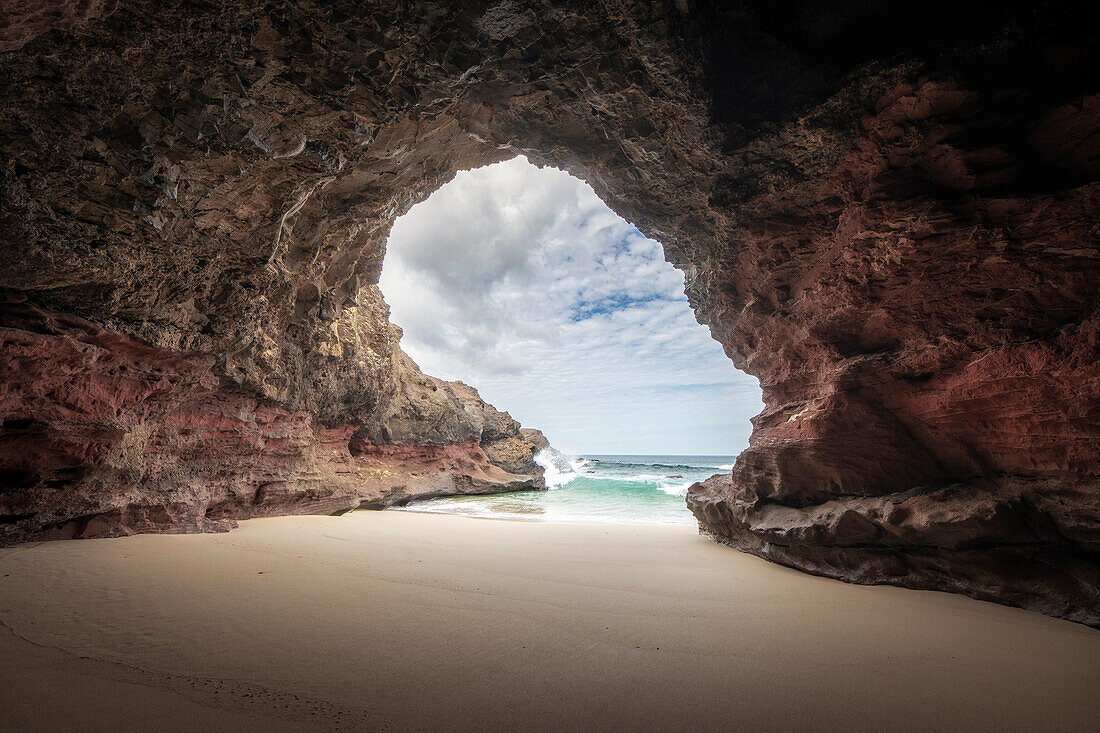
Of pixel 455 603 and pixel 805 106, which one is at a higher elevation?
pixel 805 106

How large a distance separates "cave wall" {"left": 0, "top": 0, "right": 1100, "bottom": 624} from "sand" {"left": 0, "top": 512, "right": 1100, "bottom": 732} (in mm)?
1273

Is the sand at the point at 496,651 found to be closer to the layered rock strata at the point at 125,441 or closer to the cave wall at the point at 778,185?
the layered rock strata at the point at 125,441

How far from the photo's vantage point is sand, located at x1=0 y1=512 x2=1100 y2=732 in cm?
185

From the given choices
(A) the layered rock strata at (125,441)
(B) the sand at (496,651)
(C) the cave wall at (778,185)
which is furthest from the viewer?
(A) the layered rock strata at (125,441)

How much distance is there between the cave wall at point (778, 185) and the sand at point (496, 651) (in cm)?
127

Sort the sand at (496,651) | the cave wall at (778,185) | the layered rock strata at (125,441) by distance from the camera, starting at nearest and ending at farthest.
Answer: the sand at (496,651), the cave wall at (778,185), the layered rock strata at (125,441)

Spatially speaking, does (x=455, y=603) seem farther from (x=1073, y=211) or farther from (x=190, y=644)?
(x=1073, y=211)

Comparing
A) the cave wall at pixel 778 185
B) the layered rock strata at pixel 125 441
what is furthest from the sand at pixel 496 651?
the cave wall at pixel 778 185

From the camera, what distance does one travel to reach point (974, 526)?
360 centimetres

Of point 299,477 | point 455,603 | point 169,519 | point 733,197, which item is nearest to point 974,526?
point 733,197

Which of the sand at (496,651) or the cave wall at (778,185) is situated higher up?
the cave wall at (778,185)

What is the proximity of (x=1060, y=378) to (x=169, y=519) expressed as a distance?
33.8 feet

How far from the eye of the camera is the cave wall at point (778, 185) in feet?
10.7

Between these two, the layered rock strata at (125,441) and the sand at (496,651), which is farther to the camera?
the layered rock strata at (125,441)
